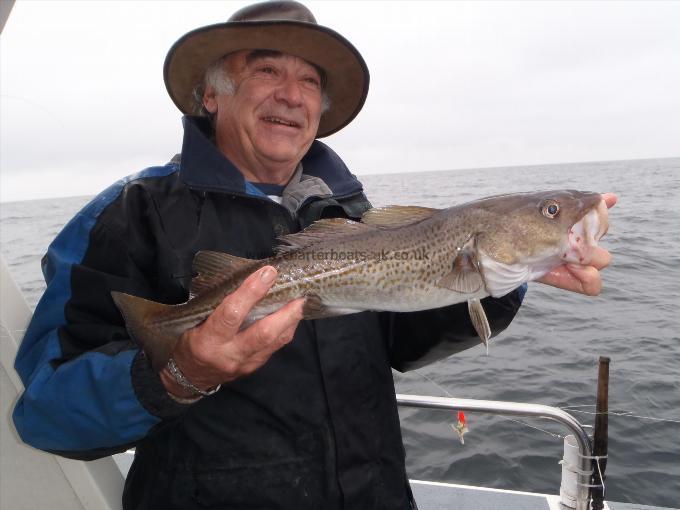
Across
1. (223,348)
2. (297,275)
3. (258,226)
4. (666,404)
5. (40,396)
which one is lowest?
(666,404)

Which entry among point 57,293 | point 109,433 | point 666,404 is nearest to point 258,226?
point 57,293

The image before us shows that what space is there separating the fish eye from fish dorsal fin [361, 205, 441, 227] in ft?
1.97

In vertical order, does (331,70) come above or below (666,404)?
above

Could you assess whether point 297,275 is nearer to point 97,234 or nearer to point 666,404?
point 97,234

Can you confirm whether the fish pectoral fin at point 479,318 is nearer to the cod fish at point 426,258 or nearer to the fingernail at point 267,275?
the cod fish at point 426,258

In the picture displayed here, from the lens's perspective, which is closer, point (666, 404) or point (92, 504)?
point (92, 504)

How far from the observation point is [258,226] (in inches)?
113

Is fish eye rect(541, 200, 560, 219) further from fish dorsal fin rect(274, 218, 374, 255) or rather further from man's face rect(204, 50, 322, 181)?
man's face rect(204, 50, 322, 181)

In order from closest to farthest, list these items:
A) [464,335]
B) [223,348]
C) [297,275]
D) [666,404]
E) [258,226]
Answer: [223,348], [297,275], [258,226], [464,335], [666,404]

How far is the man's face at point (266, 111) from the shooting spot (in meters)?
3.13

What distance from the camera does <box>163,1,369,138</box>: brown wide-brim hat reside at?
3.07m

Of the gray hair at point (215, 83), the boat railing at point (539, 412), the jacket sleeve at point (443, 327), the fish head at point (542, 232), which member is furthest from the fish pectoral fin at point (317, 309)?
the gray hair at point (215, 83)

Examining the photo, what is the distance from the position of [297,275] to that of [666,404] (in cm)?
744

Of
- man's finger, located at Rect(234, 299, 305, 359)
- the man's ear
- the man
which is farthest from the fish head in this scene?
the man's ear
